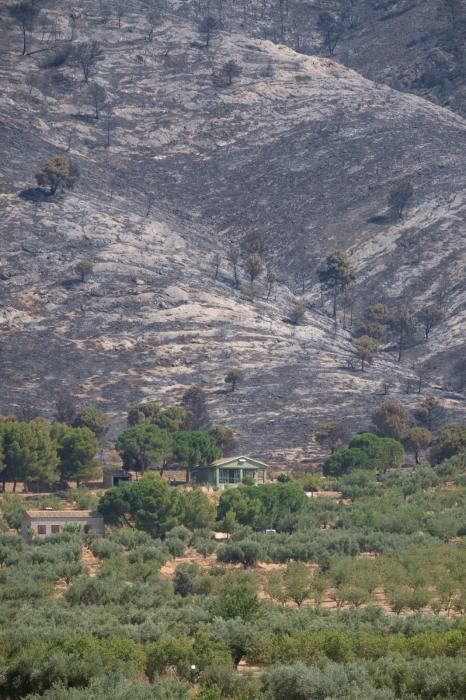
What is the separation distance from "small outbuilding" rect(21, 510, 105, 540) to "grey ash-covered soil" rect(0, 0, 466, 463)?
104 ft

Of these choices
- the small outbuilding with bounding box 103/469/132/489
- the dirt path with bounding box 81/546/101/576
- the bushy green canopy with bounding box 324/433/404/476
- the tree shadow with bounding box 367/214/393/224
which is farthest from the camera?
the tree shadow with bounding box 367/214/393/224

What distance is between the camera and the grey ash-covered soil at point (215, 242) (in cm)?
13312

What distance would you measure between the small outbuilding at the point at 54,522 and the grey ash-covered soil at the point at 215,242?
31.7m

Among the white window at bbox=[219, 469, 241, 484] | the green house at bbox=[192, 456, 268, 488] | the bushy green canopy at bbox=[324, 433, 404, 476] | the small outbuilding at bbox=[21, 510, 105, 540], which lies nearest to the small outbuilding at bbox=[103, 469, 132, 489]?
the green house at bbox=[192, 456, 268, 488]

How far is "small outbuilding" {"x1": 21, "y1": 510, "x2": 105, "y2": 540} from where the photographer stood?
Answer: 88.8 metres

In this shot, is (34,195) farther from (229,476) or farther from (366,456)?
(366,456)

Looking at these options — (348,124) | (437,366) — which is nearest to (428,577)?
(437,366)

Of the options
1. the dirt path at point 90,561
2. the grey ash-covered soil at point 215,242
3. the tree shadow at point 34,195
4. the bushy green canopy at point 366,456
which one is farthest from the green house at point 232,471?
the tree shadow at point 34,195

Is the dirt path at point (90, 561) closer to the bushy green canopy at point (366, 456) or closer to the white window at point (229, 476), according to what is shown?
the white window at point (229, 476)

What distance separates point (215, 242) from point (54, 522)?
8349 cm

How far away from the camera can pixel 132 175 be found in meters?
182

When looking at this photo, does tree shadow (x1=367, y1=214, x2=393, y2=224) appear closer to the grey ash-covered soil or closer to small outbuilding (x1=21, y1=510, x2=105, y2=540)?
the grey ash-covered soil

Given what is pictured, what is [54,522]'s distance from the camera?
8988 cm

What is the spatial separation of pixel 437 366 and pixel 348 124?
2175 inches
